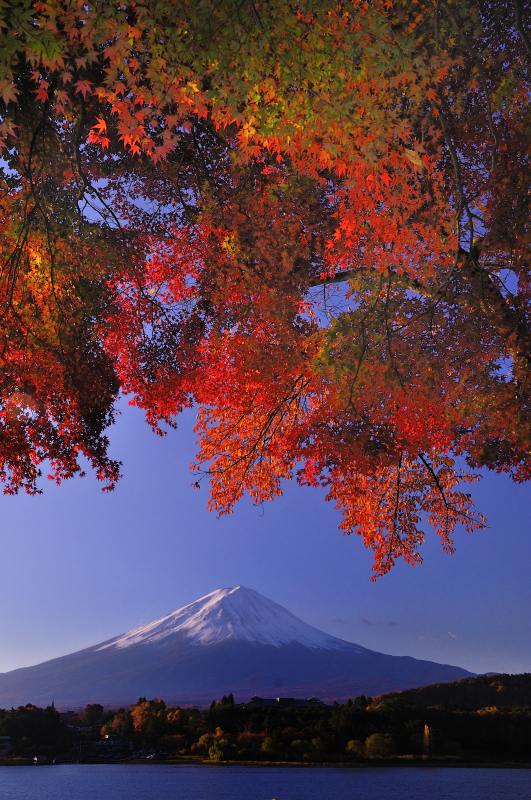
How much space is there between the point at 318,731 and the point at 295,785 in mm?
73535

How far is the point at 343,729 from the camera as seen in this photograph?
56.0m

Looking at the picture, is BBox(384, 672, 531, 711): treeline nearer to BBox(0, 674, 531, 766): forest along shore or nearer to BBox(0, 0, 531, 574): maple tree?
BBox(0, 674, 531, 766): forest along shore

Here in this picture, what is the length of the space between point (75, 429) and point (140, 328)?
7.35 feet

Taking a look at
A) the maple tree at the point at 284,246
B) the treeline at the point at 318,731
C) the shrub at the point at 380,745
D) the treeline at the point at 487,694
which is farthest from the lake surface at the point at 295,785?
the maple tree at the point at 284,246

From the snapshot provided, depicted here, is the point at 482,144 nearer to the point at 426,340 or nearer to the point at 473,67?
the point at 473,67

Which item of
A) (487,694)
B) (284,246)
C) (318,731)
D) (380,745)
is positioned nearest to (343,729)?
(318,731)

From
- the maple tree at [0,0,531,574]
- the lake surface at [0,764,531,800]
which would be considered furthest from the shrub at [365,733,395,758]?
the maple tree at [0,0,531,574]

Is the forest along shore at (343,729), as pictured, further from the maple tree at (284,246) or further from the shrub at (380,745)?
the maple tree at (284,246)

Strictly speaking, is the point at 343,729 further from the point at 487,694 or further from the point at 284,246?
the point at 284,246

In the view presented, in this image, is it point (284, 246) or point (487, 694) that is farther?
point (487, 694)

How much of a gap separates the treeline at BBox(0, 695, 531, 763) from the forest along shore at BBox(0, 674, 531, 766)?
0.29 feet

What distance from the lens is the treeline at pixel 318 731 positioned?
5362 centimetres

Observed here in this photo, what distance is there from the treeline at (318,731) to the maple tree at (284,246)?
51210 millimetres

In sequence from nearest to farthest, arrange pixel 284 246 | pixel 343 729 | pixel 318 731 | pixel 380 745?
pixel 284 246, pixel 343 729, pixel 380 745, pixel 318 731
